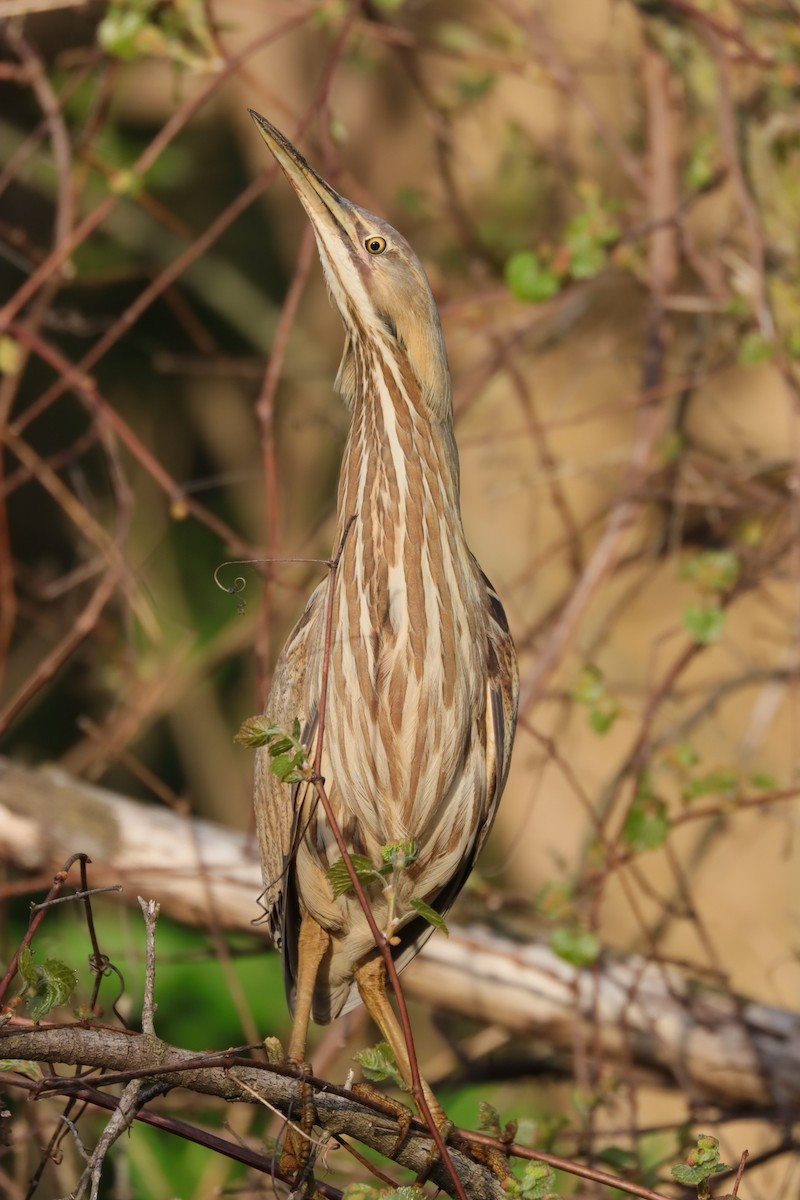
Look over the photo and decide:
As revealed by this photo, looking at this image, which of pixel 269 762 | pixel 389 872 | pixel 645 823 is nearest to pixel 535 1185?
pixel 389 872

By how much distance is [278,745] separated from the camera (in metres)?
1.23

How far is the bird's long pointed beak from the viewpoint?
1.77 meters

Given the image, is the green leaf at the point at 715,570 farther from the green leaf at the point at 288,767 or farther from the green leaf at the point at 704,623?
the green leaf at the point at 288,767

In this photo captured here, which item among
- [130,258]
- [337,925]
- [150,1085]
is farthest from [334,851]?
[130,258]

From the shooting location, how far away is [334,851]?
1.84 meters

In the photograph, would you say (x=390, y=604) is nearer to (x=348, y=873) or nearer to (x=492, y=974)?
(x=348, y=873)

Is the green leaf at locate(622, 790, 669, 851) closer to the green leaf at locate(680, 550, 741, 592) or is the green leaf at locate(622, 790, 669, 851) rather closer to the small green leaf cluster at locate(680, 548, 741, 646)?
the small green leaf cluster at locate(680, 548, 741, 646)

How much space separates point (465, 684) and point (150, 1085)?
2.42 ft

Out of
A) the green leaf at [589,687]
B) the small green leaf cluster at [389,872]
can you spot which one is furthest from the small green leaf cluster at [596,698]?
the small green leaf cluster at [389,872]

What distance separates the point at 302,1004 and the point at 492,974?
0.85 metres

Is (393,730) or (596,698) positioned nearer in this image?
(393,730)

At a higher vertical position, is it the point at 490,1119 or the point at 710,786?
the point at 490,1119

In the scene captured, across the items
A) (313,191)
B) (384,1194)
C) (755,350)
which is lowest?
(384,1194)

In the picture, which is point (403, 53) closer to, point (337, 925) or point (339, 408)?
point (339, 408)
